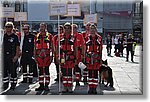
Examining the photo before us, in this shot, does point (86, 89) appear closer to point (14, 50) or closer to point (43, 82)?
point (43, 82)

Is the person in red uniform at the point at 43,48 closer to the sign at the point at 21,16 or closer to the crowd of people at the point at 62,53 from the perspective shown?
the crowd of people at the point at 62,53

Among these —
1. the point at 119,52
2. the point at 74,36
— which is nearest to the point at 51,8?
the point at 74,36

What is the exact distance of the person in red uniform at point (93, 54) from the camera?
791cm

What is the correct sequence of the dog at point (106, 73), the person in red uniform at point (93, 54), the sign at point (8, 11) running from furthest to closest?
the sign at point (8, 11)
the dog at point (106, 73)
the person in red uniform at point (93, 54)

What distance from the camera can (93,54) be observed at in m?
7.99

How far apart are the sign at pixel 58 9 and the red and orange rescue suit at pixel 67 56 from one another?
0.58m

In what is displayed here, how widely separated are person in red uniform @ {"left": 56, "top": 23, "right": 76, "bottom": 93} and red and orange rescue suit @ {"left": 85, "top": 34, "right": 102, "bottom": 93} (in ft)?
1.23

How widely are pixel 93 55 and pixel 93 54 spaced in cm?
3

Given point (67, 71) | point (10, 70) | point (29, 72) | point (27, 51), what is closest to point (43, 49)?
point (67, 71)

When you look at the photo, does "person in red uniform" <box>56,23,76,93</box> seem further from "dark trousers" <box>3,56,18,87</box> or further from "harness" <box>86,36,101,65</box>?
"dark trousers" <box>3,56,18,87</box>

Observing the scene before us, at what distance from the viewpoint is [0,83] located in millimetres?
9469

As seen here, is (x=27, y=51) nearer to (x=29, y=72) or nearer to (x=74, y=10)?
(x=29, y=72)

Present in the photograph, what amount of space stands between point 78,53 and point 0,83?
2600 millimetres

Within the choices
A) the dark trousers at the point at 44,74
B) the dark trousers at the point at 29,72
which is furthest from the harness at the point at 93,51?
the dark trousers at the point at 29,72
